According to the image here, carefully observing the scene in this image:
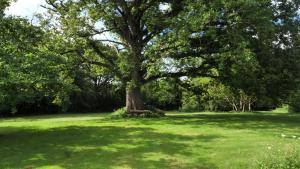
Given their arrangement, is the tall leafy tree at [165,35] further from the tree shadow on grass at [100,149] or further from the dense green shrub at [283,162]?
the dense green shrub at [283,162]

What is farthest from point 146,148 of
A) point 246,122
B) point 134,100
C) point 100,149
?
point 134,100

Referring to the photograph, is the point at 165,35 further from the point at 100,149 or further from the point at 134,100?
the point at 100,149

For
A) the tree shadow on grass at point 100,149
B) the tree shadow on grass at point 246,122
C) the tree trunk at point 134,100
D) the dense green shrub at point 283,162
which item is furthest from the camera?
the tree trunk at point 134,100

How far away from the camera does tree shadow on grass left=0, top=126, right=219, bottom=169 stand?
42.2 ft

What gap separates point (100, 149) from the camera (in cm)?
1515

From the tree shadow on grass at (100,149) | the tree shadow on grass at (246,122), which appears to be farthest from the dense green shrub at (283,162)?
the tree shadow on grass at (246,122)

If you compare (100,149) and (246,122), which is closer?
(100,149)

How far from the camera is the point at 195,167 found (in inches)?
478

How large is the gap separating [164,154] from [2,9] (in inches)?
455

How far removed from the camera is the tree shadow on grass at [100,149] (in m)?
12.9

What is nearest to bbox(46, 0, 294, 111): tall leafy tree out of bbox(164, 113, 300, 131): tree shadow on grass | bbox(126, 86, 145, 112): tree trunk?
bbox(126, 86, 145, 112): tree trunk

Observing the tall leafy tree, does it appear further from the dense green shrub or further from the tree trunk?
the dense green shrub

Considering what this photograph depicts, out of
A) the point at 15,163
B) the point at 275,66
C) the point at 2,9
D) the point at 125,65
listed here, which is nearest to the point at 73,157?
the point at 15,163

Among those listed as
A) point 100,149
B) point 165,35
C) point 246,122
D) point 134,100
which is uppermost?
point 165,35
